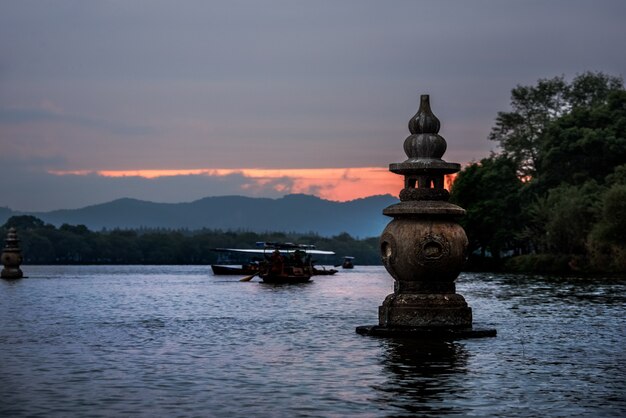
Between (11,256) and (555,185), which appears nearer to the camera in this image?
(11,256)

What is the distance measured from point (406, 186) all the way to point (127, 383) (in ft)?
39.1

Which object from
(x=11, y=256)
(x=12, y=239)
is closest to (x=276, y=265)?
(x=11, y=256)

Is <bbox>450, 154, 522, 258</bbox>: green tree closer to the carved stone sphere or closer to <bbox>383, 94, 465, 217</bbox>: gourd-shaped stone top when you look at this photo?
<bbox>383, 94, 465, 217</bbox>: gourd-shaped stone top

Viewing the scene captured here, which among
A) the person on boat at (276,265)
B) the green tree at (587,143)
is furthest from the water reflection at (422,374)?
the green tree at (587,143)

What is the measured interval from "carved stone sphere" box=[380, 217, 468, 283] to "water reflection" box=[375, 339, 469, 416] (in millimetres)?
1958

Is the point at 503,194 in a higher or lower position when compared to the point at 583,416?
higher

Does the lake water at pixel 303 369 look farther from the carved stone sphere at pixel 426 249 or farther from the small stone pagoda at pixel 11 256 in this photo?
the small stone pagoda at pixel 11 256

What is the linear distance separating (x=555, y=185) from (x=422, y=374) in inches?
4017

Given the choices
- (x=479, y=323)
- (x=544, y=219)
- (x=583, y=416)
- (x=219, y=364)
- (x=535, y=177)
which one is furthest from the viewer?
(x=535, y=177)

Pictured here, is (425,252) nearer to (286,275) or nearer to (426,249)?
(426,249)

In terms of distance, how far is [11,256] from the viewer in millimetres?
88000

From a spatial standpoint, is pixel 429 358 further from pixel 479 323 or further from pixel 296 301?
pixel 296 301

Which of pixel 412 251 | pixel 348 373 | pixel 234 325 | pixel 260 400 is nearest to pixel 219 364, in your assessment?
pixel 348 373

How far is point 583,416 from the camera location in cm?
1585
